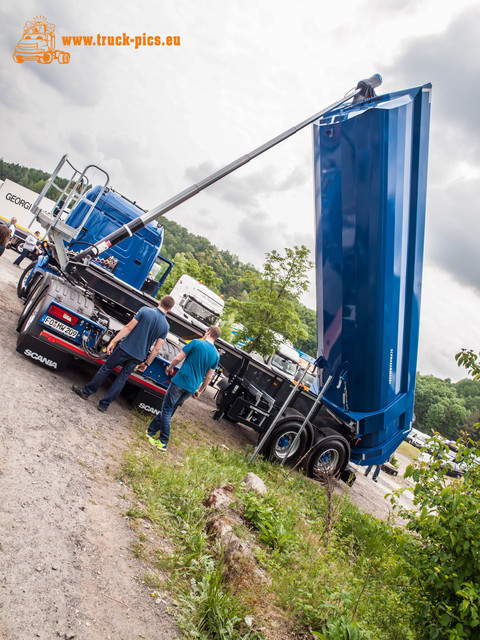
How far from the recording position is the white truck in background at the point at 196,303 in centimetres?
1345

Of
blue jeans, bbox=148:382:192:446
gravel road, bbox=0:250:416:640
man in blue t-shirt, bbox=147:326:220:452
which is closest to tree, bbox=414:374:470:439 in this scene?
man in blue t-shirt, bbox=147:326:220:452

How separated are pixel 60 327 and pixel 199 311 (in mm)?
8614

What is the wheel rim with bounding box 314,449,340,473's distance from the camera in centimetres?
713

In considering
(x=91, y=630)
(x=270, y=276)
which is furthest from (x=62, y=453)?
(x=270, y=276)

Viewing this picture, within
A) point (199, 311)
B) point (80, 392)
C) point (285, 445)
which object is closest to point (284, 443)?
point (285, 445)

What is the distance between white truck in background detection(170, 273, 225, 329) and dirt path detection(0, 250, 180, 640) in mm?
9145

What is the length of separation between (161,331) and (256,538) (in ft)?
8.78

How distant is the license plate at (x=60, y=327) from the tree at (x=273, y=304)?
33.8 feet

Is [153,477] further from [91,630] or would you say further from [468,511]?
[468,511]

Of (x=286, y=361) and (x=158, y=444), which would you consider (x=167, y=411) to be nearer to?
(x=158, y=444)

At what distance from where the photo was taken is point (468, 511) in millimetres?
2340

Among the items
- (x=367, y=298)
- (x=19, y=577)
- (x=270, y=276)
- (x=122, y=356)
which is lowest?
(x=19, y=577)

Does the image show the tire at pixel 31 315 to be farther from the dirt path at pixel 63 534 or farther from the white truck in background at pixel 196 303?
the white truck in background at pixel 196 303

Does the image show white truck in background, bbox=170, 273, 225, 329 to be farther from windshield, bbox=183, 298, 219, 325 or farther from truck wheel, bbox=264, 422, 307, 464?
truck wheel, bbox=264, 422, 307, 464
